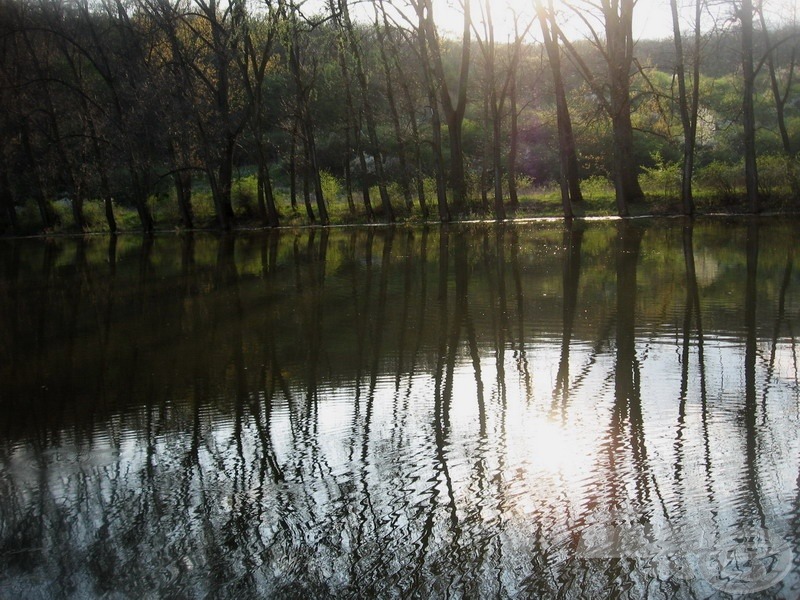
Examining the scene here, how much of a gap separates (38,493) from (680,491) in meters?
3.30

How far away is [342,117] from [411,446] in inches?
1476

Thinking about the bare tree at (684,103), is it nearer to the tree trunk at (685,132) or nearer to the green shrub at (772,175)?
the tree trunk at (685,132)

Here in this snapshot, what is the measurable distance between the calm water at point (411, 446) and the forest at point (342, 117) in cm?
1960

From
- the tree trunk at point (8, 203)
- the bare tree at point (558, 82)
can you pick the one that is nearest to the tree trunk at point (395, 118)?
the bare tree at point (558, 82)

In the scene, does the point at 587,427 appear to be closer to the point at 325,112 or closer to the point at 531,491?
the point at 531,491

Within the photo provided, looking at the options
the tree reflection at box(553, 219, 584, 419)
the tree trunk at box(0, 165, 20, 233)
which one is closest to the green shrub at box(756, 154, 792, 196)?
the tree reflection at box(553, 219, 584, 419)

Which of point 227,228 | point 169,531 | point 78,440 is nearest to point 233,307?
point 78,440

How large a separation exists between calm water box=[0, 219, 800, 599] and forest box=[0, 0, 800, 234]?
19602 millimetres

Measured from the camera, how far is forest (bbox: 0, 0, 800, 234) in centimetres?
3016

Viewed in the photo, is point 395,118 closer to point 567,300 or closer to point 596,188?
point 596,188

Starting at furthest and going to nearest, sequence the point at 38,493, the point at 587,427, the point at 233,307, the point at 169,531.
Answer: the point at 233,307, the point at 587,427, the point at 38,493, the point at 169,531

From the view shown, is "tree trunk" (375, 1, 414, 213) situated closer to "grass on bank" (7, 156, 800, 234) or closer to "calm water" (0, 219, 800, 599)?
"grass on bank" (7, 156, 800, 234)

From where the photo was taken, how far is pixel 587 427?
5.68m

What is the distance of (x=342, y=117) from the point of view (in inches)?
1644
